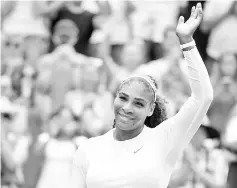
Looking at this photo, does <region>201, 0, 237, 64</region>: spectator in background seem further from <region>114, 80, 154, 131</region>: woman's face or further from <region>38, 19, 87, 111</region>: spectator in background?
<region>114, 80, 154, 131</region>: woman's face

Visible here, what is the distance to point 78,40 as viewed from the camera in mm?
6633

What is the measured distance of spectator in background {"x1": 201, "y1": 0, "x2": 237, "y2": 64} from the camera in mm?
6191

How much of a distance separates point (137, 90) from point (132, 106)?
0.09 meters

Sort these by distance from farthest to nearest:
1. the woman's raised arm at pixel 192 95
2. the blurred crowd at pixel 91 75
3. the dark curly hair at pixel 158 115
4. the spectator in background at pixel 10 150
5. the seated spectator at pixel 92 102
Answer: the seated spectator at pixel 92 102
the blurred crowd at pixel 91 75
the spectator in background at pixel 10 150
the dark curly hair at pixel 158 115
the woman's raised arm at pixel 192 95

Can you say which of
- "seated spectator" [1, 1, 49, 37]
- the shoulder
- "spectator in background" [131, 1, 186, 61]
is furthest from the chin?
"seated spectator" [1, 1, 49, 37]

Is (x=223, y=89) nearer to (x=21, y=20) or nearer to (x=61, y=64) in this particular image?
(x=61, y=64)

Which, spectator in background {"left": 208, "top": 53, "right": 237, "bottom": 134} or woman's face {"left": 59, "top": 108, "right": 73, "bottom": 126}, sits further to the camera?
woman's face {"left": 59, "top": 108, "right": 73, "bottom": 126}

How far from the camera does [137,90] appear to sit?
110 inches

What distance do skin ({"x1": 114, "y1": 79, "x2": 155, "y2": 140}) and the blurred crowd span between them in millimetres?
2406

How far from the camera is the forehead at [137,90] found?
279cm

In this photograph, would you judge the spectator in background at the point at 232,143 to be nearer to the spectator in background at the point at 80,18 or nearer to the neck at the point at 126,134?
the spectator in background at the point at 80,18

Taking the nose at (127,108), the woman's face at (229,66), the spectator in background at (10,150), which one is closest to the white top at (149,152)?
the nose at (127,108)

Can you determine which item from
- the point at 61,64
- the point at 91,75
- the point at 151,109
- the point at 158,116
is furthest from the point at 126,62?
the point at 151,109

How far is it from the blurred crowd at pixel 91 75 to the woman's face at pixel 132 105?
2.43 meters
